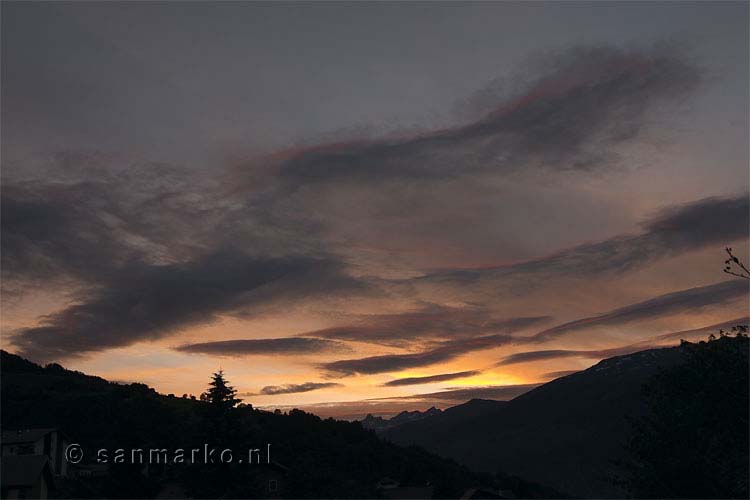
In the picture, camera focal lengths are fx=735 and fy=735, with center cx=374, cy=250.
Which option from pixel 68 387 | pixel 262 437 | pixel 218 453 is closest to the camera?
pixel 218 453

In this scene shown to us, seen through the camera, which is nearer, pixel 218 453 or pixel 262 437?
pixel 218 453

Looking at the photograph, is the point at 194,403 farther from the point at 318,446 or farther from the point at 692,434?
the point at 692,434

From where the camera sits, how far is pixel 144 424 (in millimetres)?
110375

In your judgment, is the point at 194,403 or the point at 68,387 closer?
the point at 194,403

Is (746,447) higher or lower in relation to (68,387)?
lower

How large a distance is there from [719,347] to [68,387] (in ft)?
569

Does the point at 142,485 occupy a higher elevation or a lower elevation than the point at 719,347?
lower

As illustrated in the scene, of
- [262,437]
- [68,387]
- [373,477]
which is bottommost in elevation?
[373,477]

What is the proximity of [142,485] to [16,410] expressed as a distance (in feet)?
393

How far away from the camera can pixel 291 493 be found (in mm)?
70688

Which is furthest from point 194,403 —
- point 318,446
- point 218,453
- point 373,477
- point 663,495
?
point 663,495

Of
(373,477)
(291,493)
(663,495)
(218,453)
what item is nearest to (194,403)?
A: (373,477)

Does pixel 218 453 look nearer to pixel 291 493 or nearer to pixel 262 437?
pixel 291 493

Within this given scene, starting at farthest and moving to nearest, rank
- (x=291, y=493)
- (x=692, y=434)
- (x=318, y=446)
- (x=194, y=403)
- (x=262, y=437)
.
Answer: (x=194, y=403), (x=318, y=446), (x=262, y=437), (x=291, y=493), (x=692, y=434)
